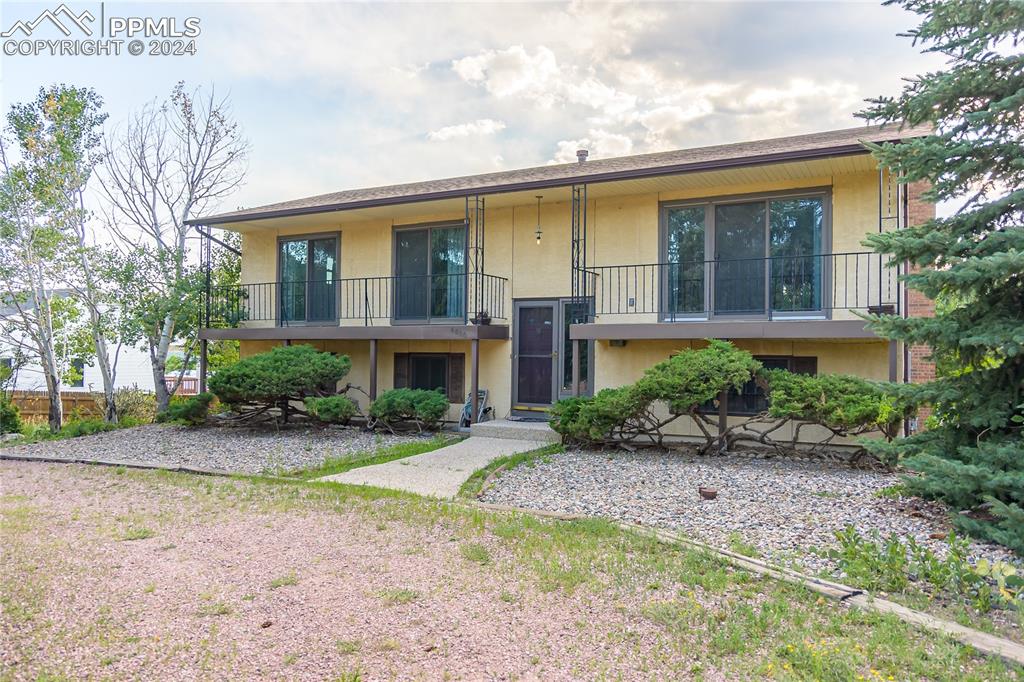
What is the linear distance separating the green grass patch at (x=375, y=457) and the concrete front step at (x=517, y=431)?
41 cm

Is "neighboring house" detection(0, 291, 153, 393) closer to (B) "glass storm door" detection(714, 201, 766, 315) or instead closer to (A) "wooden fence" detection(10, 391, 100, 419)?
(A) "wooden fence" detection(10, 391, 100, 419)

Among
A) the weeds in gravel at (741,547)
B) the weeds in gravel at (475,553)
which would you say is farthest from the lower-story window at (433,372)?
the weeds in gravel at (741,547)

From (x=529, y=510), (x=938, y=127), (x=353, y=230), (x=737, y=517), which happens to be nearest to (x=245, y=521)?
(x=529, y=510)

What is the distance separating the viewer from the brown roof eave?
8.65m

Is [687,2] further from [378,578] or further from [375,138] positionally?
[378,578]

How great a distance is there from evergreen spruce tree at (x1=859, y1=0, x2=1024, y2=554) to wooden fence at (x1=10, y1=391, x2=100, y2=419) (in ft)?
53.7

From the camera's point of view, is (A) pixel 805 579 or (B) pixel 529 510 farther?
(B) pixel 529 510

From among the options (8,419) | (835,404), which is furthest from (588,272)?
(8,419)

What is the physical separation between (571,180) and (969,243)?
19.9 feet

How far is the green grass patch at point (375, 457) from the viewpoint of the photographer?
26.3ft

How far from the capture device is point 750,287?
33.1 ft

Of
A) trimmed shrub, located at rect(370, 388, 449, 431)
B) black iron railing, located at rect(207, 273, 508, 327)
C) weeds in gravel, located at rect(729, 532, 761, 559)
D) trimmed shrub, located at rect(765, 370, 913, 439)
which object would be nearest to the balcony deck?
black iron railing, located at rect(207, 273, 508, 327)

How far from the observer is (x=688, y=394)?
8375mm

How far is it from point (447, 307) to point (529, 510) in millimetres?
7194
